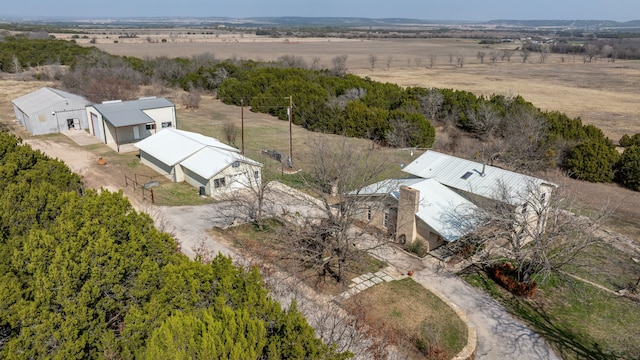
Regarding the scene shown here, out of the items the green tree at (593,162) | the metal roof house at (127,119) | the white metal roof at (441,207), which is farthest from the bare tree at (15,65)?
the green tree at (593,162)

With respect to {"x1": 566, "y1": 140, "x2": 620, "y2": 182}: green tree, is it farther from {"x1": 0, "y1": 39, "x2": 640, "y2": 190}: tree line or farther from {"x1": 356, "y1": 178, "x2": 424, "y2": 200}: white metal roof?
{"x1": 356, "y1": 178, "x2": 424, "y2": 200}: white metal roof

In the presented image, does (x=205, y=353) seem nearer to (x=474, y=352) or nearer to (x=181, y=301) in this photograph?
(x=181, y=301)

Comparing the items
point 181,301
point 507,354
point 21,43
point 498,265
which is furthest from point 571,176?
point 21,43

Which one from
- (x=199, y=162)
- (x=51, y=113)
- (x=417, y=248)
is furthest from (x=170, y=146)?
(x=417, y=248)

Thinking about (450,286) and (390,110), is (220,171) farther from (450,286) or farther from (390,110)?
(390,110)

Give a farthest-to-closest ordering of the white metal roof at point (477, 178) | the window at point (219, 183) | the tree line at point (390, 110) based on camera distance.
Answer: the tree line at point (390, 110) → the window at point (219, 183) → the white metal roof at point (477, 178)

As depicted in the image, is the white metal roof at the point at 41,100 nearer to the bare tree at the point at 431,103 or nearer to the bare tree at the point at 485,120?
the bare tree at the point at 431,103
